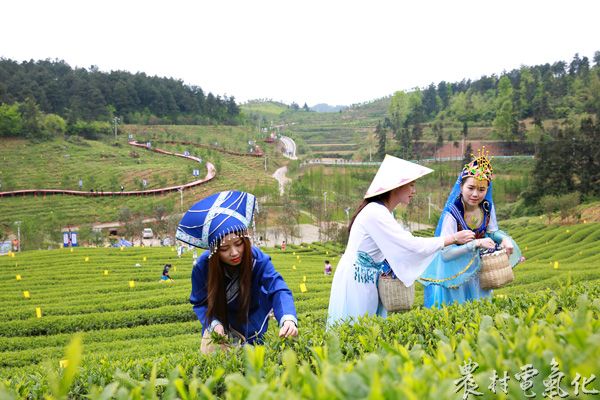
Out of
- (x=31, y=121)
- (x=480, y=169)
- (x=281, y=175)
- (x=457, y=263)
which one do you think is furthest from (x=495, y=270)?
(x=31, y=121)

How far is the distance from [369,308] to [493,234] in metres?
1.39

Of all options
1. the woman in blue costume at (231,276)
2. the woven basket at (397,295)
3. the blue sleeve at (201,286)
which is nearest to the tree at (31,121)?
the blue sleeve at (201,286)

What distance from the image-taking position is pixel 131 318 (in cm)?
883

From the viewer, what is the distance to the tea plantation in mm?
996

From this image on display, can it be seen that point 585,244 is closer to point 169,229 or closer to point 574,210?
point 574,210

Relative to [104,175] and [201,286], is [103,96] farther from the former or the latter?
[201,286]

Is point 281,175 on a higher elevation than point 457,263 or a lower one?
lower

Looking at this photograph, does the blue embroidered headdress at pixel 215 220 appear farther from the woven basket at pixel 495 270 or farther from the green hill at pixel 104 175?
the green hill at pixel 104 175

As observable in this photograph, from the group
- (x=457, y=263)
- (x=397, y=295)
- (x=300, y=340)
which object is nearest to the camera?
(x=300, y=340)

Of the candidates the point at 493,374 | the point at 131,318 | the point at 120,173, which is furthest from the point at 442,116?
the point at 493,374

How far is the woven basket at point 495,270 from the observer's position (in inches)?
139

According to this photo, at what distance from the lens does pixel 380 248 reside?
3188 mm

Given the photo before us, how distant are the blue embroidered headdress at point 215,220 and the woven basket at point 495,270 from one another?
1.83 meters

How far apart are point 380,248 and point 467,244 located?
0.73 m
